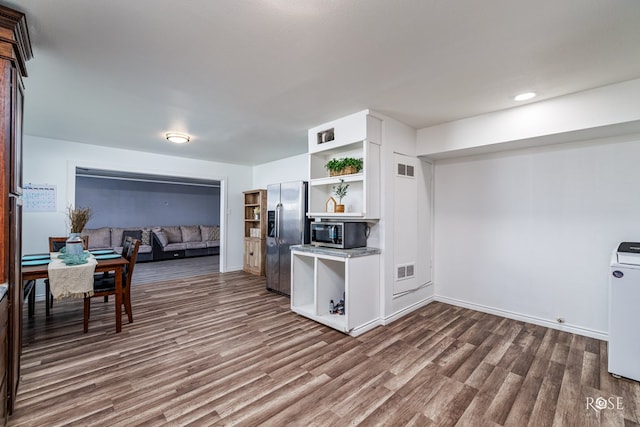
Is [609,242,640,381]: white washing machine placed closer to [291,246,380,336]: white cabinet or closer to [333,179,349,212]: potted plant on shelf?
[291,246,380,336]: white cabinet

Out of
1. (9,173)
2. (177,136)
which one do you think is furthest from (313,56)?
(177,136)

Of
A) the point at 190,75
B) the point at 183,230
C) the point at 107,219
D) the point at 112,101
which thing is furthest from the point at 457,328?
the point at 107,219

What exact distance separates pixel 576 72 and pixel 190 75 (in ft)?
10.4

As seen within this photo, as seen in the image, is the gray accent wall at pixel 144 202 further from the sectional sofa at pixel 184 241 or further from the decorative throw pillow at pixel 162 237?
the decorative throw pillow at pixel 162 237

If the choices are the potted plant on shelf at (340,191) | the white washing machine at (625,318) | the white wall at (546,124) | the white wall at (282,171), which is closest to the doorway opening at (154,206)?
the white wall at (282,171)

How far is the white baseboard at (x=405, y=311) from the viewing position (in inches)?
130

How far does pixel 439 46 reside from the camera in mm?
1917

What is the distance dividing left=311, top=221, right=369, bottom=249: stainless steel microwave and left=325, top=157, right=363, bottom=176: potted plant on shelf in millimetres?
638

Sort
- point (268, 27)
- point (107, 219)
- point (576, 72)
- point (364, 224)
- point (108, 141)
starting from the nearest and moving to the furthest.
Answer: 1. point (268, 27)
2. point (576, 72)
3. point (364, 224)
4. point (108, 141)
5. point (107, 219)

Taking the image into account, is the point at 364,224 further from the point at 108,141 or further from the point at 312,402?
the point at 108,141

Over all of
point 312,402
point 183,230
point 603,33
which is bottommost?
point 312,402

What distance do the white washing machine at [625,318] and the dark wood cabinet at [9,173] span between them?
4.08m

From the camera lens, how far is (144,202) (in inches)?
337

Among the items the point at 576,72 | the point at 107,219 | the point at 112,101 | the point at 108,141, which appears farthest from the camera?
the point at 107,219
